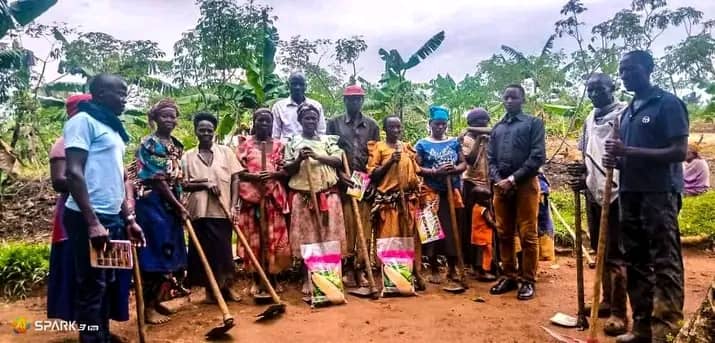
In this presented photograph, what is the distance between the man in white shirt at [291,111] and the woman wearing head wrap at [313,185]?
454 millimetres

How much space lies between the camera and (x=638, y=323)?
3.51m

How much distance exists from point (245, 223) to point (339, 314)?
1.25 meters

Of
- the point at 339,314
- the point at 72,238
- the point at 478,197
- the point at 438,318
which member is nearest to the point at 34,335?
the point at 72,238

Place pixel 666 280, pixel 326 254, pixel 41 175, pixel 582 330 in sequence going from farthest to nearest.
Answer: pixel 41 175, pixel 326 254, pixel 582 330, pixel 666 280

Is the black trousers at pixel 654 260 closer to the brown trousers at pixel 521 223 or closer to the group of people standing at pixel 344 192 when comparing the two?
the group of people standing at pixel 344 192

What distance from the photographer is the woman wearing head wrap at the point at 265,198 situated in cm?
491

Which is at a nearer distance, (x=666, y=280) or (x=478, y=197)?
(x=666, y=280)

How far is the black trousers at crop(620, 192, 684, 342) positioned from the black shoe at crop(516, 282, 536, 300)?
1.32 m

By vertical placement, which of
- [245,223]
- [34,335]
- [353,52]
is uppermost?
[353,52]

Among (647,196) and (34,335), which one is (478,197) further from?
(34,335)

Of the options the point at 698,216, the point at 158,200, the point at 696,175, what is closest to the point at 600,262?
the point at 158,200

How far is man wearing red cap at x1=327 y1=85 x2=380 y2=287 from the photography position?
526cm

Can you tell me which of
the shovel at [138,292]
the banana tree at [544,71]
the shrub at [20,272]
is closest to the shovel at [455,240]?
the shovel at [138,292]

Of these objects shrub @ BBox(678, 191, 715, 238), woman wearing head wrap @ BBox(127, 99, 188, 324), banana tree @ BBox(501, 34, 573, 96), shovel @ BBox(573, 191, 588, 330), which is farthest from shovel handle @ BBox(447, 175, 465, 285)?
banana tree @ BBox(501, 34, 573, 96)
